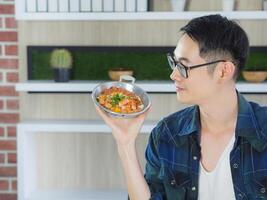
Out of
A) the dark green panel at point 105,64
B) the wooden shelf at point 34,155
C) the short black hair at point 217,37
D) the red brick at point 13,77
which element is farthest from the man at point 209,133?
the red brick at point 13,77

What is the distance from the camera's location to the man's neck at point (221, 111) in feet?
4.70

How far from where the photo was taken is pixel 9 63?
232cm

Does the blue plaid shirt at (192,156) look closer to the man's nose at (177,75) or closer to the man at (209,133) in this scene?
the man at (209,133)

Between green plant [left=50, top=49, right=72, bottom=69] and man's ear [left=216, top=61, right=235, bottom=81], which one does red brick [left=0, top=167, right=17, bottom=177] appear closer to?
green plant [left=50, top=49, right=72, bottom=69]

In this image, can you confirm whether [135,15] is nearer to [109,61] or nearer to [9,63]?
[109,61]

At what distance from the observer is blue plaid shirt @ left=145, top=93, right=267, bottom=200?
1379 mm

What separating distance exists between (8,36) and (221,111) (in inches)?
49.8

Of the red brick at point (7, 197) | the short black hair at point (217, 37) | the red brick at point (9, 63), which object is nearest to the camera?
the short black hair at point (217, 37)

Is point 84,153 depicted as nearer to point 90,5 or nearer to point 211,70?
point 90,5

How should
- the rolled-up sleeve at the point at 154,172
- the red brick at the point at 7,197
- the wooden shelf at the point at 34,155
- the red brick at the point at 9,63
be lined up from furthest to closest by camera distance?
the red brick at the point at 7,197 → the red brick at the point at 9,63 → the wooden shelf at the point at 34,155 → the rolled-up sleeve at the point at 154,172

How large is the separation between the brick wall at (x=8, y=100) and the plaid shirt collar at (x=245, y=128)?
3.64 ft

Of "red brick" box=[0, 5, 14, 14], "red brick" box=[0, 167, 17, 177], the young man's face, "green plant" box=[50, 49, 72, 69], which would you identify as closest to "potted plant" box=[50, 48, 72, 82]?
"green plant" box=[50, 49, 72, 69]

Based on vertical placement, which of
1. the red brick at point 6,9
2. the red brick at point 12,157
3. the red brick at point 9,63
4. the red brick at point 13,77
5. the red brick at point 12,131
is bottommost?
the red brick at point 12,157

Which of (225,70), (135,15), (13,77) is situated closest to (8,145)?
(13,77)
